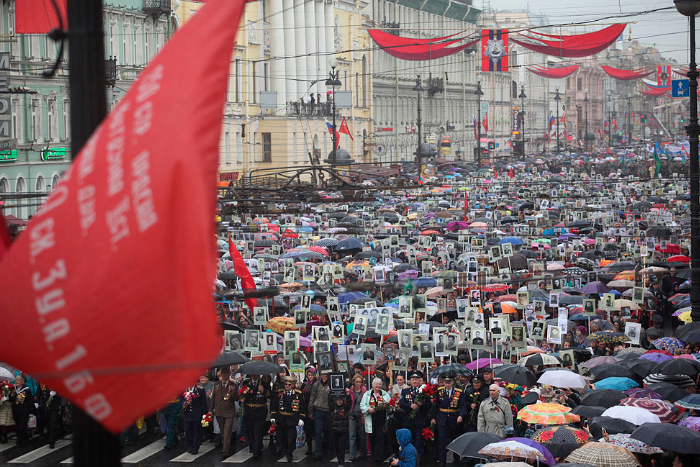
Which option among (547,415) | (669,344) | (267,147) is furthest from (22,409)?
(267,147)

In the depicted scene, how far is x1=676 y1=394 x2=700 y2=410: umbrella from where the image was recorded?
40.2 feet

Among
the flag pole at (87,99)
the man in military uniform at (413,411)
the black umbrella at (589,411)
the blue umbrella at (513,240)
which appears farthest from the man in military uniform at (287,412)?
the blue umbrella at (513,240)

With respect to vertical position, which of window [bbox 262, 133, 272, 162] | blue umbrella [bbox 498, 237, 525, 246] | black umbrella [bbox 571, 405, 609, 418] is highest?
window [bbox 262, 133, 272, 162]

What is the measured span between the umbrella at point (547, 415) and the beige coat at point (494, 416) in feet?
2.57

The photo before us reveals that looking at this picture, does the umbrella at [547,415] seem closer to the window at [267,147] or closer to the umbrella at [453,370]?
the umbrella at [453,370]

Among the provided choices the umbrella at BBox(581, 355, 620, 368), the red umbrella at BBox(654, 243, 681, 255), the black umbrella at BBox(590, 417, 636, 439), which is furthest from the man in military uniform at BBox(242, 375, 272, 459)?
the red umbrella at BBox(654, 243, 681, 255)

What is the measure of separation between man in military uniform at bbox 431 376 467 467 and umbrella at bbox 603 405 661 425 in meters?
2.38

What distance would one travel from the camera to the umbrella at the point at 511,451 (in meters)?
10.8

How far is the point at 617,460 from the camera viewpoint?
10.1 metres

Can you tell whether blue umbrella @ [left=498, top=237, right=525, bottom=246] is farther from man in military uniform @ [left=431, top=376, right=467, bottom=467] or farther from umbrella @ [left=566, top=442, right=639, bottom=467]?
umbrella @ [left=566, top=442, right=639, bottom=467]

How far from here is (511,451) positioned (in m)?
10.9

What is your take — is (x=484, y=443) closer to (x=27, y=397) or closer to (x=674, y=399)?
(x=674, y=399)

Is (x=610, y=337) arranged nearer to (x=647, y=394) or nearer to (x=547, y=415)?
(x=647, y=394)

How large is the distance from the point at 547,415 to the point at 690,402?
157 centimetres
